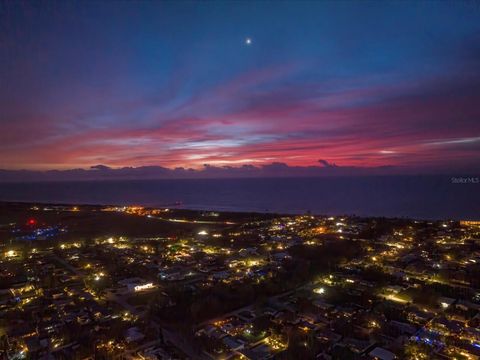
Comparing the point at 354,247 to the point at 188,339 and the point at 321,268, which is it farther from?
the point at 188,339

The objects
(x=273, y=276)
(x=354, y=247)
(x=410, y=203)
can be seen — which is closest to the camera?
(x=273, y=276)

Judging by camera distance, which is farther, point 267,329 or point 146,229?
point 146,229

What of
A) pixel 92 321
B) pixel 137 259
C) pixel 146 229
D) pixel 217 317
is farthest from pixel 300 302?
pixel 146 229

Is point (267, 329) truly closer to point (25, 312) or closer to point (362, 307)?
point (362, 307)

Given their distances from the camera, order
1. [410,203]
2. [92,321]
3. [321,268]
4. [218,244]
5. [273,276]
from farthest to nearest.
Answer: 1. [410,203]
2. [218,244]
3. [321,268]
4. [273,276]
5. [92,321]

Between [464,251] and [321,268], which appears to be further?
[464,251]

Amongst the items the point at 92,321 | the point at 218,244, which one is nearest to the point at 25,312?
the point at 92,321
